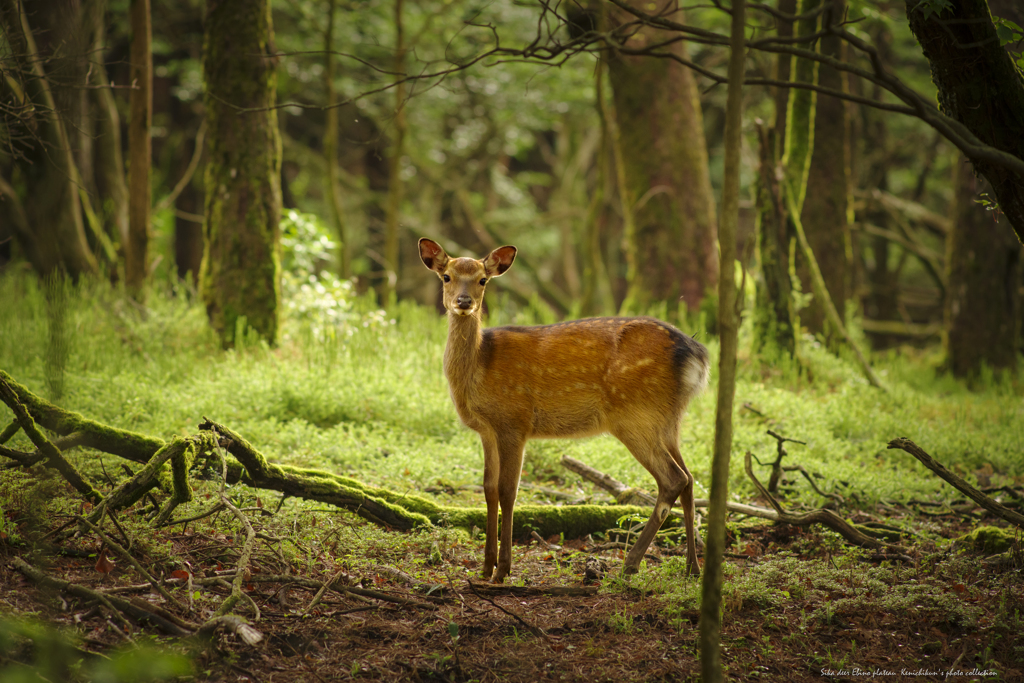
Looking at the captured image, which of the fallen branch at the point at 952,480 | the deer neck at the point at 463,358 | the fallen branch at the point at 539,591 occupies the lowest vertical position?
the fallen branch at the point at 539,591

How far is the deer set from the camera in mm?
4848

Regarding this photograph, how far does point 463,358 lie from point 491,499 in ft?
3.04

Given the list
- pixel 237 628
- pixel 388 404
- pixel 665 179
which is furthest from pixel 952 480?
pixel 665 179

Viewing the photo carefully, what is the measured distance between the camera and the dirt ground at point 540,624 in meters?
3.44

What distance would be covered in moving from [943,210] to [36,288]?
2281 centimetres

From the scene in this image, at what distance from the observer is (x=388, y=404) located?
23.9 ft

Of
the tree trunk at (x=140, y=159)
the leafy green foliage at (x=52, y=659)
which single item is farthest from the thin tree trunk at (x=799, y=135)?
the leafy green foliage at (x=52, y=659)

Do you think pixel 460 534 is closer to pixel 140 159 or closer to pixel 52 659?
pixel 52 659

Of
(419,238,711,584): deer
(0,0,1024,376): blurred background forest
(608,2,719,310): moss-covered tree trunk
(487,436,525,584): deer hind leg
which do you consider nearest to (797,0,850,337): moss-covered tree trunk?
(0,0,1024,376): blurred background forest

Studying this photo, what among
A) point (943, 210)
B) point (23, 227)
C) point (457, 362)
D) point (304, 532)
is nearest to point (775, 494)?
point (457, 362)

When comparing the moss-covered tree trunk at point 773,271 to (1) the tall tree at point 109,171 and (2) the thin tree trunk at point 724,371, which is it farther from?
(1) the tall tree at point 109,171

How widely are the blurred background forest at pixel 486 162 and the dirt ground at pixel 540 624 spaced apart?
1.95 m

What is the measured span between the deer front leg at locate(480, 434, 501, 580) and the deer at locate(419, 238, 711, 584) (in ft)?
0.04

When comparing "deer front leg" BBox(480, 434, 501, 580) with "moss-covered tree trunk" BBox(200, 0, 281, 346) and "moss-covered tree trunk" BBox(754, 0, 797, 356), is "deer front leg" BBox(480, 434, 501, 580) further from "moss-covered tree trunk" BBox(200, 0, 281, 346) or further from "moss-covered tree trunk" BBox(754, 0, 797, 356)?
"moss-covered tree trunk" BBox(754, 0, 797, 356)
